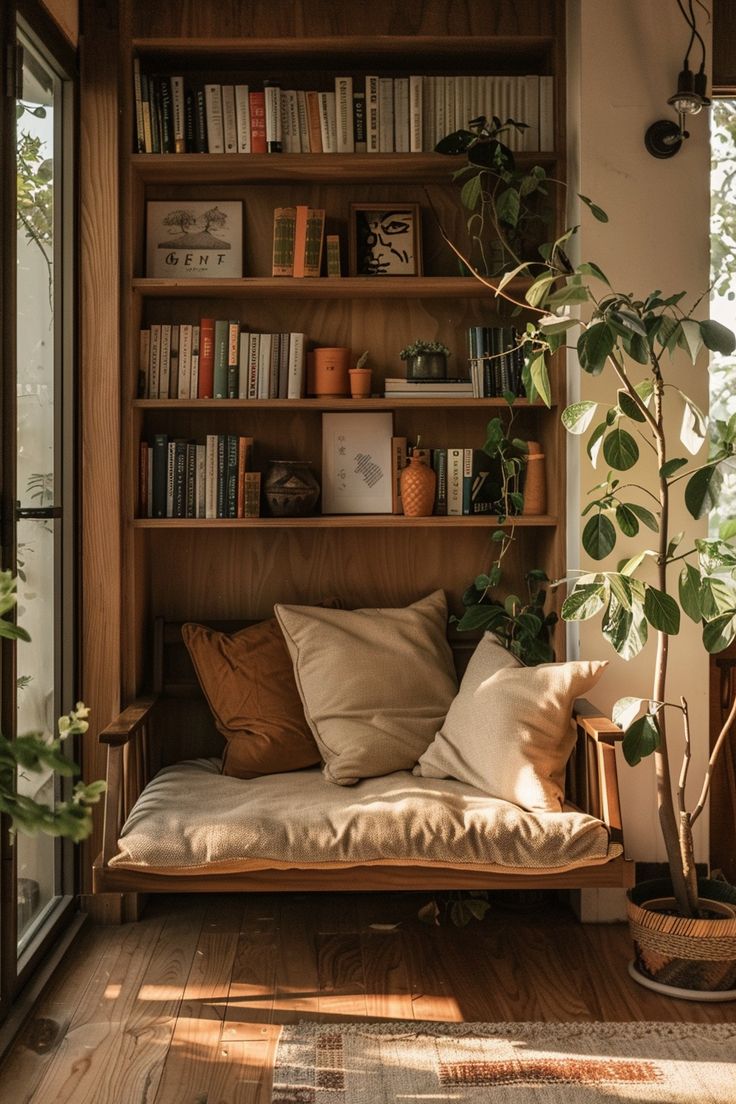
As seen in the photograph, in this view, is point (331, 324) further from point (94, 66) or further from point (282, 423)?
point (94, 66)

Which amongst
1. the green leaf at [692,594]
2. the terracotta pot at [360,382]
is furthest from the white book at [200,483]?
the green leaf at [692,594]

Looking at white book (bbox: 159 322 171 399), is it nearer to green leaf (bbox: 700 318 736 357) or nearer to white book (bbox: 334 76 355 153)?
white book (bbox: 334 76 355 153)

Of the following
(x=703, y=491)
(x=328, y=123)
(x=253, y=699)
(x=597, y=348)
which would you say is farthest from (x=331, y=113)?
(x=253, y=699)

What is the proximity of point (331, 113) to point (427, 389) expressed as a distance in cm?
86

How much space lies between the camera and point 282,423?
3.55 meters

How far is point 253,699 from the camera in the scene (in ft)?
10.8

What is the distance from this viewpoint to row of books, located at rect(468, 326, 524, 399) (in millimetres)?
3373

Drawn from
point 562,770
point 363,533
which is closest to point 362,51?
point 363,533

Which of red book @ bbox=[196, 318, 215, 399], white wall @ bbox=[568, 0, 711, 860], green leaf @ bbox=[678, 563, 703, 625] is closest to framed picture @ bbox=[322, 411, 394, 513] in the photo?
red book @ bbox=[196, 318, 215, 399]

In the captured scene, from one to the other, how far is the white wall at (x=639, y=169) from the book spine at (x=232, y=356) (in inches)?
40.5

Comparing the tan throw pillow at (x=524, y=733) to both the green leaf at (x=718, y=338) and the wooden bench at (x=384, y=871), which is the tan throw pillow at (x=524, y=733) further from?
the green leaf at (x=718, y=338)

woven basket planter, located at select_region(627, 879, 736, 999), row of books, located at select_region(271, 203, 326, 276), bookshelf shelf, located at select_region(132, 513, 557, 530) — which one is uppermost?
row of books, located at select_region(271, 203, 326, 276)

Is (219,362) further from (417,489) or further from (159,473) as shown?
(417,489)

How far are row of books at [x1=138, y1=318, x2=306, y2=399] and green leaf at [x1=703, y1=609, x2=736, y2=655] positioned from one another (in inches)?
55.3
